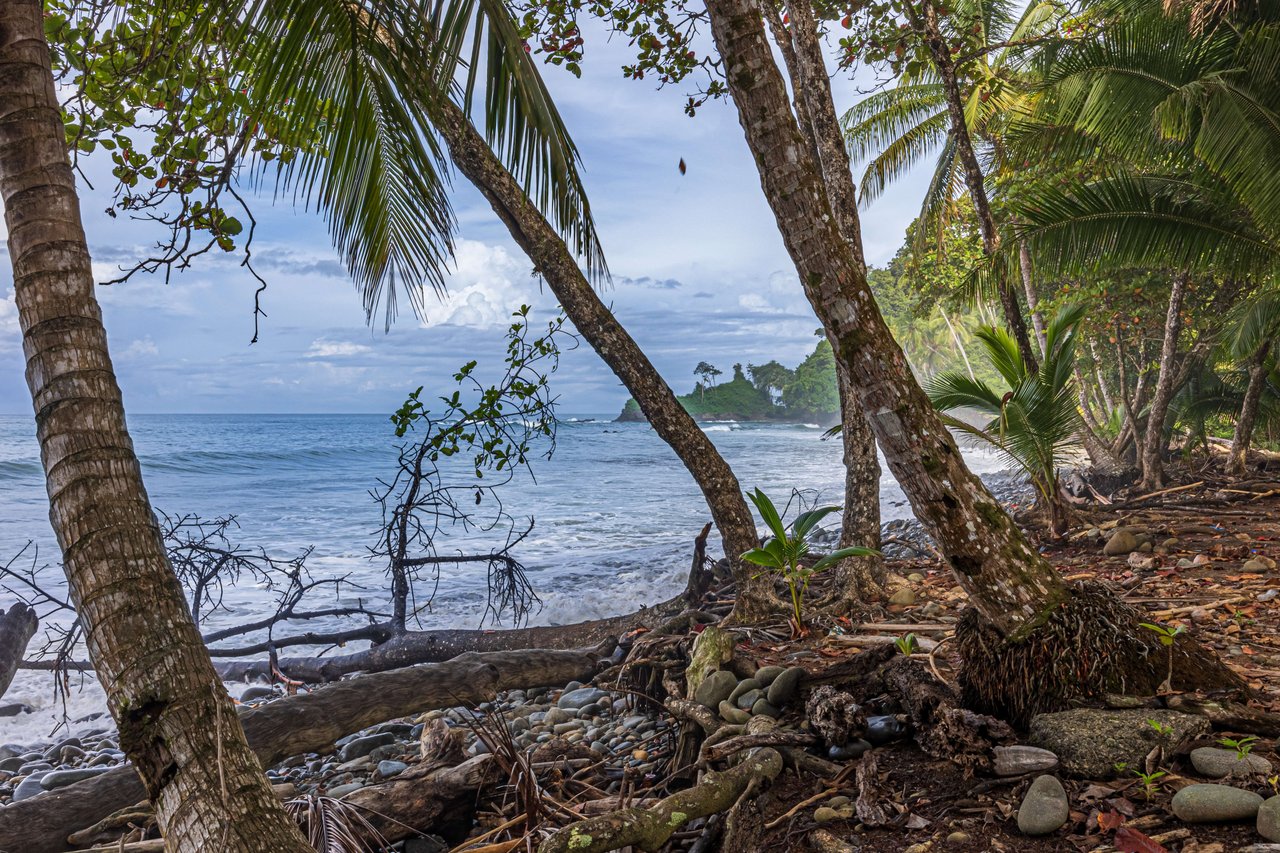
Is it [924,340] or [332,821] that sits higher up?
[924,340]

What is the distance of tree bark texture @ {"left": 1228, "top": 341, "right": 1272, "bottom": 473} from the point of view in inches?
374

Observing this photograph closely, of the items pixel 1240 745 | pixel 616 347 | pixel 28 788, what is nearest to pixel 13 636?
pixel 28 788

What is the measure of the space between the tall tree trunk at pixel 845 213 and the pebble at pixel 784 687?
1753 mm

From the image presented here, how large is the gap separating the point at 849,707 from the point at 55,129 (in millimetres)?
3240

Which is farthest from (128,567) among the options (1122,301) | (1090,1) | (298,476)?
(298,476)

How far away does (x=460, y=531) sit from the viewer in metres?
18.5

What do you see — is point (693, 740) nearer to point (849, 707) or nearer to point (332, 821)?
point (849, 707)

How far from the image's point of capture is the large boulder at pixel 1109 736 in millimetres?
2428

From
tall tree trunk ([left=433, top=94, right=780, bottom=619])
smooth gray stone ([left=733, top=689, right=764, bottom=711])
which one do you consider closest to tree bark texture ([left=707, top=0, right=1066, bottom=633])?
smooth gray stone ([left=733, top=689, right=764, bottom=711])

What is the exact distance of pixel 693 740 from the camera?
11.6 feet

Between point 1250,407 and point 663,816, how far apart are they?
10.7 meters

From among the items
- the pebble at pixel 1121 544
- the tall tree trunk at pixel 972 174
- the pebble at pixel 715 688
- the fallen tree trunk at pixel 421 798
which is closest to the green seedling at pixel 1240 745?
the pebble at pixel 715 688

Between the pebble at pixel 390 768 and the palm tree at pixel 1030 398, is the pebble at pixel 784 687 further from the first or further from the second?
the palm tree at pixel 1030 398

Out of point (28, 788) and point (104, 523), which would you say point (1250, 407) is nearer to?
point (104, 523)
